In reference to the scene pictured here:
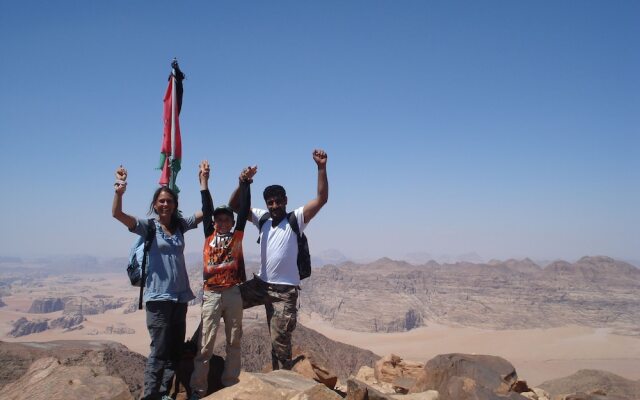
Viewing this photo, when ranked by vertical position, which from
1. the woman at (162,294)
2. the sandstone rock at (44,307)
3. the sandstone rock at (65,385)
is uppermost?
the woman at (162,294)

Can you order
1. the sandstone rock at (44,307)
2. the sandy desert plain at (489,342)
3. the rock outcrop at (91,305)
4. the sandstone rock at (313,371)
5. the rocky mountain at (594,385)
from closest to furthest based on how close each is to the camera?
the sandstone rock at (313,371)
the rocky mountain at (594,385)
the sandy desert plain at (489,342)
the rock outcrop at (91,305)
the sandstone rock at (44,307)

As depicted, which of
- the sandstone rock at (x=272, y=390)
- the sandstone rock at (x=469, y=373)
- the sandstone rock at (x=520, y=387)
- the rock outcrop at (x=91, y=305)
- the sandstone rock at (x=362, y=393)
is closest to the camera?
the sandstone rock at (x=272, y=390)

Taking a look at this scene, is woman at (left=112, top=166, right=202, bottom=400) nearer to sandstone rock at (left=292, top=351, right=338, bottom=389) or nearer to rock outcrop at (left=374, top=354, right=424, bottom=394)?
sandstone rock at (left=292, top=351, right=338, bottom=389)

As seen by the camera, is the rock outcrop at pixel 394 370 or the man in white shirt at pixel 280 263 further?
the rock outcrop at pixel 394 370

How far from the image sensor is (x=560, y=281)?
72.8 meters

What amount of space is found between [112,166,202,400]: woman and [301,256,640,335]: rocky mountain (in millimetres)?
59240

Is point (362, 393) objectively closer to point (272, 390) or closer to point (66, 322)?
point (272, 390)

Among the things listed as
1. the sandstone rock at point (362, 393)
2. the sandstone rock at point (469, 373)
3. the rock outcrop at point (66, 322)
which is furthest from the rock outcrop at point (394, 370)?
the rock outcrop at point (66, 322)

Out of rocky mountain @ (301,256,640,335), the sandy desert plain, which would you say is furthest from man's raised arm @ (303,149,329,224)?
rocky mountain @ (301,256,640,335)

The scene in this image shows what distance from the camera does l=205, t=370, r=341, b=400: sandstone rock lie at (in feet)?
11.6

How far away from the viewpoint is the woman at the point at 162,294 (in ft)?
12.7

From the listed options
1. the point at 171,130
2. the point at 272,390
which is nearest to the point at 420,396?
the point at 272,390

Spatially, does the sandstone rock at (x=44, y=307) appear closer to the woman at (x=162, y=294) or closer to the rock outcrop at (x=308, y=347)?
the rock outcrop at (x=308, y=347)

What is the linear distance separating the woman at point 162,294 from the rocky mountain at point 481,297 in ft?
194
